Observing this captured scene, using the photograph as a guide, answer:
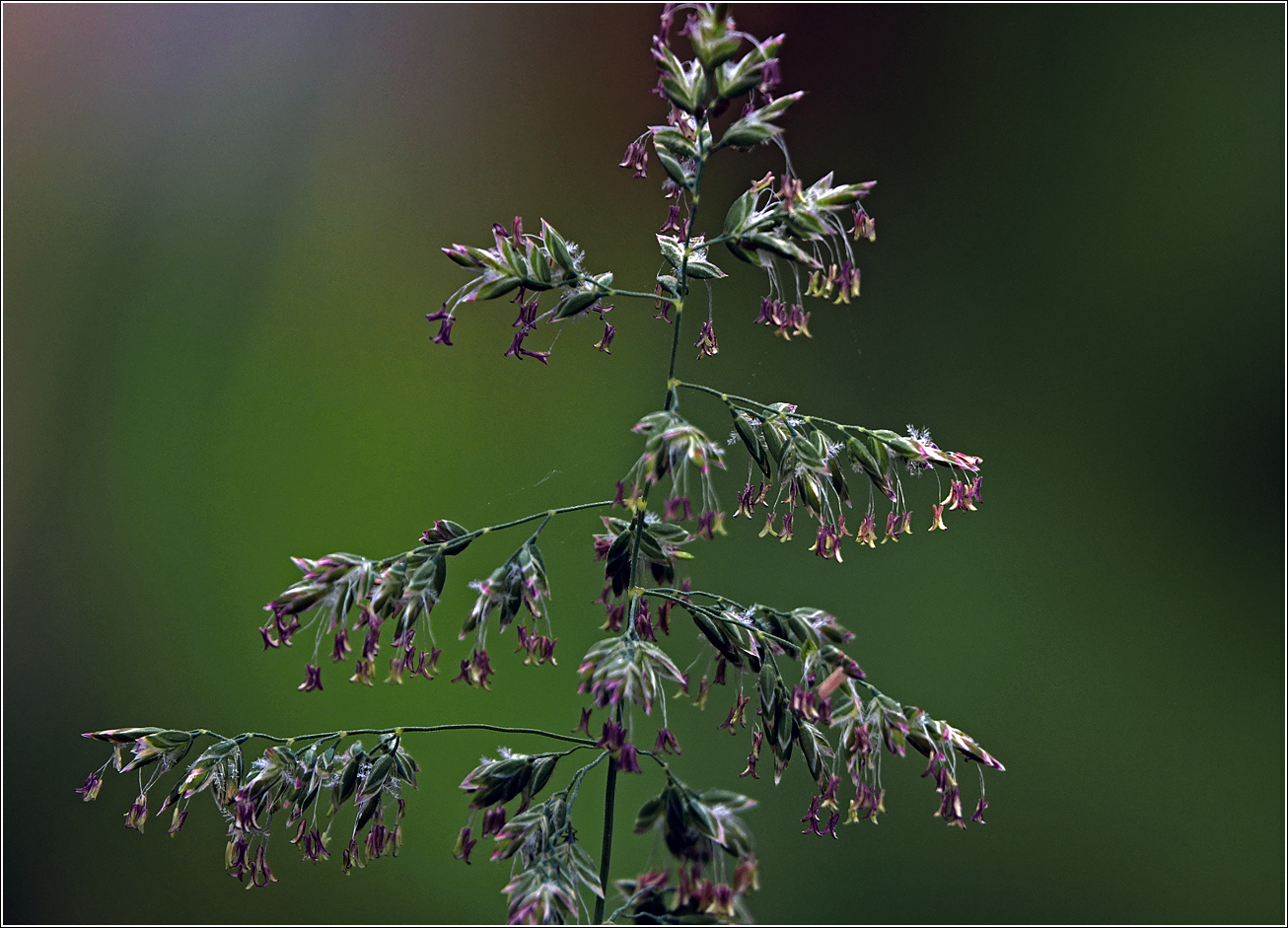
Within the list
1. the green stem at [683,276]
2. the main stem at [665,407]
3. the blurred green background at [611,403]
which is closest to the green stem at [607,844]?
the main stem at [665,407]

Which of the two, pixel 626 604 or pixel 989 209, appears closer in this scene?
pixel 626 604

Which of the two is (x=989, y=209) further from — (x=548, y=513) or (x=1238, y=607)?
(x=548, y=513)

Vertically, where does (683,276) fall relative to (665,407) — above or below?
above

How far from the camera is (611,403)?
1553 millimetres

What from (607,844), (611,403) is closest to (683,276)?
Answer: (607,844)

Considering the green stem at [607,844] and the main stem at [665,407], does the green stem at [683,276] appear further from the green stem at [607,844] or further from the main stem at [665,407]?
the green stem at [607,844]

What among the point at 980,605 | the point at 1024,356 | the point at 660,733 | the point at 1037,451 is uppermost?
the point at 1024,356

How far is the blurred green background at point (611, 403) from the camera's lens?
4.87ft

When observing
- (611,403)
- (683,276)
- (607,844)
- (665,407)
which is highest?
(611,403)

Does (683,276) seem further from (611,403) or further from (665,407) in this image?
(611,403)

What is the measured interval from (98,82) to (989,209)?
1679mm

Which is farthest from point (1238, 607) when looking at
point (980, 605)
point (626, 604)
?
point (626, 604)

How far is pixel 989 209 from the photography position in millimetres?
1519

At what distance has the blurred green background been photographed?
58.4 inches
